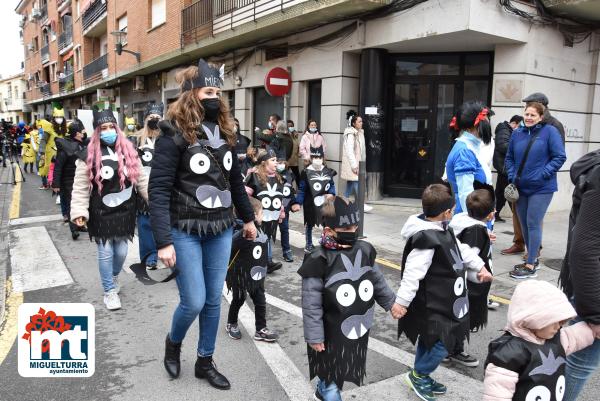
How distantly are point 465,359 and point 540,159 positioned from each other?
2.83 m

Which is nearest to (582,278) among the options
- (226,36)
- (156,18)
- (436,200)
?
(436,200)

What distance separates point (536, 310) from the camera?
6.54ft

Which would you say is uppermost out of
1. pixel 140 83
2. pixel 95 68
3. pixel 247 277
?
pixel 95 68

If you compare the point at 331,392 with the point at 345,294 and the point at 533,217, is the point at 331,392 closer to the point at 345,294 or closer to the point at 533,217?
the point at 345,294

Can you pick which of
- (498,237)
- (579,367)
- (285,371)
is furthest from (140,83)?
(579,367)

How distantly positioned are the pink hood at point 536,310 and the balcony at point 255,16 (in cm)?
815

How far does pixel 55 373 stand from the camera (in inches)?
132

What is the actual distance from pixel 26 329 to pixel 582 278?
371 cm

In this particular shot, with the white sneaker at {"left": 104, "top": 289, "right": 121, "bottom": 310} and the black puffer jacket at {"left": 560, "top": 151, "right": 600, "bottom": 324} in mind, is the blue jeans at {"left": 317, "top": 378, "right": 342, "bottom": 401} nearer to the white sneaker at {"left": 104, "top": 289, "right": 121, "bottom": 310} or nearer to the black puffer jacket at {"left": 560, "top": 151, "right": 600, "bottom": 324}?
the black puffer jacket at {"left": 560, "top": 151, "right": 600, "bottom": 324}

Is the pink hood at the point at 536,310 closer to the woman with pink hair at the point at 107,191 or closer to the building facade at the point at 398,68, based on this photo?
the woman with pink hair at the point at 107,191

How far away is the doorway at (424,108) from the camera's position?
10.0 m

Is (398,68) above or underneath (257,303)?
above

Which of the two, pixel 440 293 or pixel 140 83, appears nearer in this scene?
pixel 440 293

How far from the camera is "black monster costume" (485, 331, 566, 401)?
6.61ft
